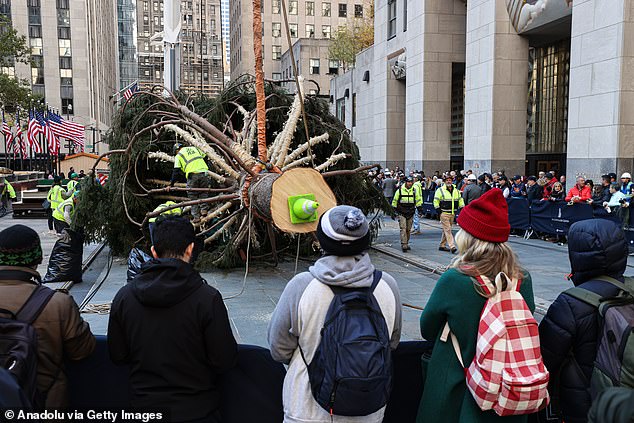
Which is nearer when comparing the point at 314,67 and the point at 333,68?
the point at 314,67

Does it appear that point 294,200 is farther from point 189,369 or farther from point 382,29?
point 382,29

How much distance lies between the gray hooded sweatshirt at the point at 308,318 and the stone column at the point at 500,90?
2073 centimetres

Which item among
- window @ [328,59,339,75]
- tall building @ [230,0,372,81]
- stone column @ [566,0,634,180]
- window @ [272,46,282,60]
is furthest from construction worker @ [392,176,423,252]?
window @ [272,46,282,60]

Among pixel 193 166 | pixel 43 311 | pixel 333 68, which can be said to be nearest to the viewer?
pixel 43 311

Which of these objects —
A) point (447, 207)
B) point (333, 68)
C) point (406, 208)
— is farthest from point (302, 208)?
point (333, 68)

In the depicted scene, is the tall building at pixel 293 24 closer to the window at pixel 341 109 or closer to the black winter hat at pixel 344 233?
the window at pixel 341 109

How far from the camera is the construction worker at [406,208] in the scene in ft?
43.9

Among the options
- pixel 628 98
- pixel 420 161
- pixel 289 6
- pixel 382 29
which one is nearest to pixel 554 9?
pixel 628 98

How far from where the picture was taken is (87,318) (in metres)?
7.31

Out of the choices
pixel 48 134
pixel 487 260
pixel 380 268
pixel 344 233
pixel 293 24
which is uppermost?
pixel 293 24

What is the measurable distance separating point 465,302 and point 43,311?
2.04 m

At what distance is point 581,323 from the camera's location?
2664mm

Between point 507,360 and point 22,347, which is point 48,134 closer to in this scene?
point 22,347

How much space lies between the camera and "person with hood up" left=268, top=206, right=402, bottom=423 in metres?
2.66
